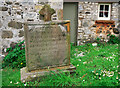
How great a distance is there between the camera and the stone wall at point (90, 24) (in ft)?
21.5

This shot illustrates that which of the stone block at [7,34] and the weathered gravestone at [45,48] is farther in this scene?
the stone block at [7,34]

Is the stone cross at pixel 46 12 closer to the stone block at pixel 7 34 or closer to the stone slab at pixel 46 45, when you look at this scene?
the stone slab at pixel 46 45

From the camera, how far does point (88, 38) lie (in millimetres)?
6801

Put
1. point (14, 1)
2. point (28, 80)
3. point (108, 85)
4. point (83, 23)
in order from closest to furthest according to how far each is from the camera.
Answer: point (108, 85) < point (28, 80) < point (14, 1) < point (83, 23)

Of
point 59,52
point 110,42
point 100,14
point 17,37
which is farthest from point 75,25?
point 59,52

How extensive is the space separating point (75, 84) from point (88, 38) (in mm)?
4386

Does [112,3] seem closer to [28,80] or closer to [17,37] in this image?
[17,37]

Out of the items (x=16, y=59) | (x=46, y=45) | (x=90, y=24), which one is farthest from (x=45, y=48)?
(x=90, y=24)

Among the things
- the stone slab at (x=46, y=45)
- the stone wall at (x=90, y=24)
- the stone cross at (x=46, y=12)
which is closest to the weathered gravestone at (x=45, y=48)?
the stone slab at (x=46, y=45)

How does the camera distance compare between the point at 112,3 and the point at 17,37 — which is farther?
the point at 112,3

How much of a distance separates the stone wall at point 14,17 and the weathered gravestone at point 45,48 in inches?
85.6

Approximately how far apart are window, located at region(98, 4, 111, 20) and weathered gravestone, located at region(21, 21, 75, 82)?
14.3 feet

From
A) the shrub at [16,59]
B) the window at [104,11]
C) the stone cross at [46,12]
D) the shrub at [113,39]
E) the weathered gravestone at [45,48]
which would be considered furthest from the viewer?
the window at [104,11]

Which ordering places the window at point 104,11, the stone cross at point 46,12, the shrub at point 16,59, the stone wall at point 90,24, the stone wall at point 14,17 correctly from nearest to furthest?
the stone cross at point 46,12
the shrub at point 16,59
the stone wall at point 14,17
the stone wall at point 90,24
the window at point 104,11
